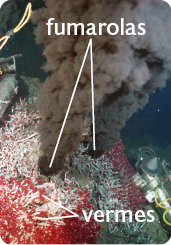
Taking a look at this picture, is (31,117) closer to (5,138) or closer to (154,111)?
(5,138)

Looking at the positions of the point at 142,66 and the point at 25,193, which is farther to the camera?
the point at 25,193

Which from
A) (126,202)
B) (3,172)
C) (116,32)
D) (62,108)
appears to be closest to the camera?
(116,32)

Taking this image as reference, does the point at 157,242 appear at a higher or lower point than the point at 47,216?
lower

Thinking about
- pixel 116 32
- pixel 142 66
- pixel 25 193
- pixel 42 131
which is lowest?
pixel 25 193

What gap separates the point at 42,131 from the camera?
289 centimetres

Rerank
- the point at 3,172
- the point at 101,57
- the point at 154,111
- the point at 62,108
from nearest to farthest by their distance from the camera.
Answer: the point at 101,57 < the point at 62,108 < the point at 3,172 < the point at 154,111

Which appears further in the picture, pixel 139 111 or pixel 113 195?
pixel 139 111

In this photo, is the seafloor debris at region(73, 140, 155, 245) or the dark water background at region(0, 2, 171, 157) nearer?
the seafloor debris at region(73, 140, 155, 245)

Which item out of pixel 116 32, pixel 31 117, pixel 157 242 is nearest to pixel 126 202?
pixel 157 242

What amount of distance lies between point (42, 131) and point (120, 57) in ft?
6.02

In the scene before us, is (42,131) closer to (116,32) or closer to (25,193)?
(25,193)

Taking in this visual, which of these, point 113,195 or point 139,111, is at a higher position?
point 139,111

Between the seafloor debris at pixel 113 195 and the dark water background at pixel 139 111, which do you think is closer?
the seafloor debris at pixel 113 195

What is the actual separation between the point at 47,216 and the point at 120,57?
109 inches
